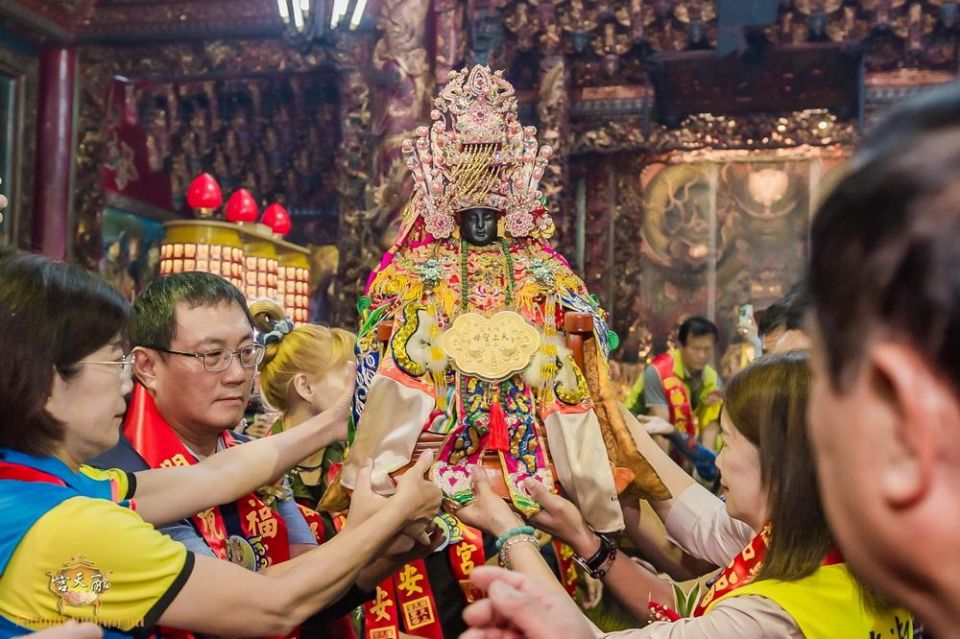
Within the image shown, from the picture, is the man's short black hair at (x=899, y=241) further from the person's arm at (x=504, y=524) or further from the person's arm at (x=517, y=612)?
the person's arm at (x=504, y=524)

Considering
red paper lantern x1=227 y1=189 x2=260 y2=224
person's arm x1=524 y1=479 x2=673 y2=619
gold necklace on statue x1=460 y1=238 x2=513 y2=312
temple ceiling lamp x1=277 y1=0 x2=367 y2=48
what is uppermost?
temple ceiling lamp x1=277 y1=0 x2=367 y2=48

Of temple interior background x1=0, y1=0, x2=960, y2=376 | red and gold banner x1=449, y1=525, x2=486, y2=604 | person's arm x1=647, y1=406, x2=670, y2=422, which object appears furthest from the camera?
temple interior background x1=0, y1=0, x2=960, y2=376

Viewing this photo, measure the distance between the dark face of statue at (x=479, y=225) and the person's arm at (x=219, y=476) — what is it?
1425 millimetres

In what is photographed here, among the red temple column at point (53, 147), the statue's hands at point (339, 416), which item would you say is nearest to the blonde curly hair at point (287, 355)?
the statue's hands at point (339, 416)

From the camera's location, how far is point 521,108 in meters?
9.89

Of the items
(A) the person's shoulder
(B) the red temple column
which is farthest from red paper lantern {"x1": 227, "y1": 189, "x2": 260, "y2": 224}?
(A) the person's shoulder

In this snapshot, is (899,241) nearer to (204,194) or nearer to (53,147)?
(204,194)

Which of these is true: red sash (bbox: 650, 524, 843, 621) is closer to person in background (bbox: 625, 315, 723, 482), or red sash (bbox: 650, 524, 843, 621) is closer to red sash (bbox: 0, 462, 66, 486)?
red sash (bbox: 0, 462, 66, 486)

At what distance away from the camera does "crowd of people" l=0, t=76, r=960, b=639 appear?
1.82ft

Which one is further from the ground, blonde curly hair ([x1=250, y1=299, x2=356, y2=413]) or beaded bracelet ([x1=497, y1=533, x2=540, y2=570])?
blonde curly hair ([x1=250, y1=299, x2=356, y2=413])

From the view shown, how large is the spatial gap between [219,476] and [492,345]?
1517 millimetres

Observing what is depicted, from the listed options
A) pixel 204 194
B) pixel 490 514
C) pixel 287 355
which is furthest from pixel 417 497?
pixel 204 194

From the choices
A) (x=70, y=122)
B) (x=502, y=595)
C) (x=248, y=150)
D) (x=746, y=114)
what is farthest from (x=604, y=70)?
(x=502, y=595)

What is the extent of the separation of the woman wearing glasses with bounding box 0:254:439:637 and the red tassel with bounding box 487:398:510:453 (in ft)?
5.22
